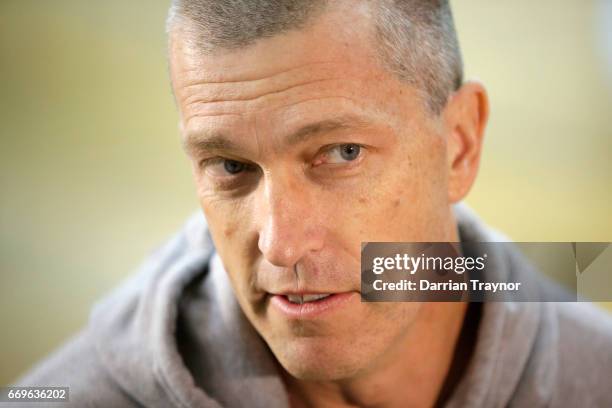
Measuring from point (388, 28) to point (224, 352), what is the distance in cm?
54

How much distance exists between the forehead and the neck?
384mm

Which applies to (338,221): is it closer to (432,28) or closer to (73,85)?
(432,28)

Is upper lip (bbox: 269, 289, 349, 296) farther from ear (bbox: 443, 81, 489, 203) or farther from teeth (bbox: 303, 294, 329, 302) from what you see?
ear (bbox: 443, 81, 489, 203)

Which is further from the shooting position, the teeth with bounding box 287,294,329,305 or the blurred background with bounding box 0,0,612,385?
the blurred background with bounding box 0,0,612,385

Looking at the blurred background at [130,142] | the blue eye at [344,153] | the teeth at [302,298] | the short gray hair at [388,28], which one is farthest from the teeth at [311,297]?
the blurred background at [130,142]

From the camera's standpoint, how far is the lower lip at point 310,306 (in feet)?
3.11

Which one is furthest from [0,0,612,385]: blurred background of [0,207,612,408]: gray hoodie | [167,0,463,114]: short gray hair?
[167,0,463,114]: short gray hair

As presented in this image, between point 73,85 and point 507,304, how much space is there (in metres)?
0.90

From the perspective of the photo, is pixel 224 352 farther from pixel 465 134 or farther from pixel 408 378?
pixel 465 134

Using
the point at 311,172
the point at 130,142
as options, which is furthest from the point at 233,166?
the point at 130,142

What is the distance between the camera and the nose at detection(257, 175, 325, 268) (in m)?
0.90

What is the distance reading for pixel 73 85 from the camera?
1.40 metres

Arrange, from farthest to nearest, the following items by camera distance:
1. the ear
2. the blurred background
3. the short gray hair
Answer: the blurred background, the ear, the short gray hair

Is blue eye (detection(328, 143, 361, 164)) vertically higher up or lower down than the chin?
higher up
